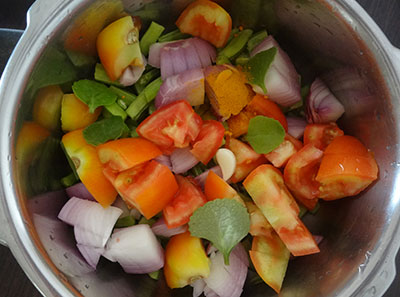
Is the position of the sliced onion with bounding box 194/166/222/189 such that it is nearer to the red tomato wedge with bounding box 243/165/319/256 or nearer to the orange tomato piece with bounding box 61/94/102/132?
the red tomato wedge with bounding box 243/165/319/256

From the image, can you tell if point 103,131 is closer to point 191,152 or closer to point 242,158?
point 191,152

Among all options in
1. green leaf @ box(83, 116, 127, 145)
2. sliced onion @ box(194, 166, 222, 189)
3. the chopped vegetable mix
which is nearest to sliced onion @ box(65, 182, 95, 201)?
the chopped vegetable mix

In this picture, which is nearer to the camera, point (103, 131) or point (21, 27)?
point (103, 131)

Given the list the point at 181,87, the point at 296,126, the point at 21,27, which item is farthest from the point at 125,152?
the point at 21,27

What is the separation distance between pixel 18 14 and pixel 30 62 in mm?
380

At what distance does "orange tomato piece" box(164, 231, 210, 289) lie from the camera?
95 centimetres

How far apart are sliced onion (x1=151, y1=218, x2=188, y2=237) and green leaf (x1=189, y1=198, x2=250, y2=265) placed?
5 cm

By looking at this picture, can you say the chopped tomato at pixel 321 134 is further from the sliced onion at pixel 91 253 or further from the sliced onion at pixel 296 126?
the sliced onion at pixel 91 253

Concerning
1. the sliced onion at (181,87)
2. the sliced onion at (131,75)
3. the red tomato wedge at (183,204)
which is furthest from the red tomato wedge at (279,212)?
the sliced onion at (131,75)

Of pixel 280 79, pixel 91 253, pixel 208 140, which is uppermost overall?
pixel 280 79

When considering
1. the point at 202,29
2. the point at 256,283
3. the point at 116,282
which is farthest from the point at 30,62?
the point at 256,283

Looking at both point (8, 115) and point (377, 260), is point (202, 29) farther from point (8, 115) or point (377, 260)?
point (377, 260)

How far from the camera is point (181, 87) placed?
38.3 inches

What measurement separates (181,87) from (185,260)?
13.4 inches
